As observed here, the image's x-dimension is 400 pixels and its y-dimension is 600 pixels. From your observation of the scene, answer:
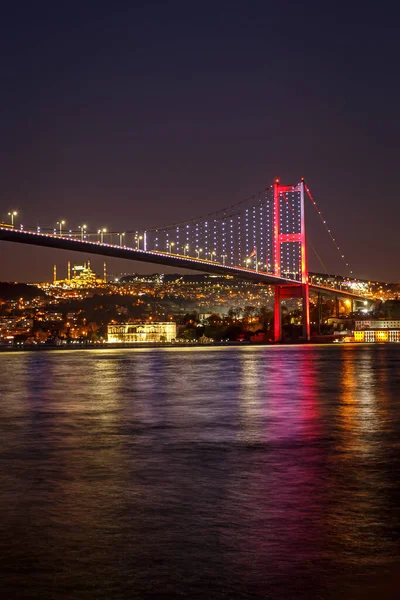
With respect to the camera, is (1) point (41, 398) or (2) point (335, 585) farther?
(1) point (41, 398)

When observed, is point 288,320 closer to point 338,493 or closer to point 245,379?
point 245,379

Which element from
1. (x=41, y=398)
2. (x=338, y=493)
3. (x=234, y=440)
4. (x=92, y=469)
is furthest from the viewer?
(x=41, y=398)

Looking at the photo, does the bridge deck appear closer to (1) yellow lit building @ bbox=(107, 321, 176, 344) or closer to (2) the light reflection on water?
(2) the light reflection on water

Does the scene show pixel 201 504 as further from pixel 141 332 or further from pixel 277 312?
pixel 141 332

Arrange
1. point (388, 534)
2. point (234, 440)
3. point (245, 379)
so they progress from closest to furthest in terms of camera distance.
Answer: point (388, 534) → point (234, 440) → point (245, 379)

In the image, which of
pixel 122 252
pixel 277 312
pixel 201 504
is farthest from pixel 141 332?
pixel 201 504

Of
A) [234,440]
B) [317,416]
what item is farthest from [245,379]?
[234,440]
